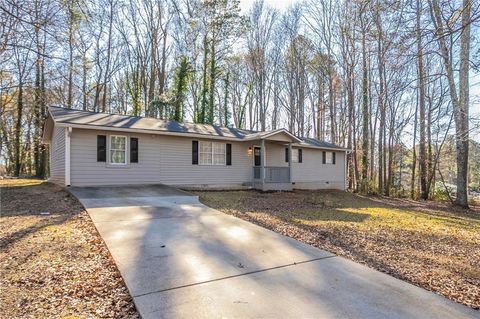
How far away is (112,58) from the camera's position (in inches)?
951

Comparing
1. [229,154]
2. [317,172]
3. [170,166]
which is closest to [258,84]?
[317,172]

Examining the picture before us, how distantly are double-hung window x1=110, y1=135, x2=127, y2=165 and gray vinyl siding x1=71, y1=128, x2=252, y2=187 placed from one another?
0.21 m

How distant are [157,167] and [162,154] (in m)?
0.62

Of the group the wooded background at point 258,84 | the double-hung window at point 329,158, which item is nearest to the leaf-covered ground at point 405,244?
the double-hung window at point 329,158

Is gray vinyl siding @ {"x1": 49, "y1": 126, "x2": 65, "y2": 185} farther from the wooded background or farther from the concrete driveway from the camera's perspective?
the wooded background

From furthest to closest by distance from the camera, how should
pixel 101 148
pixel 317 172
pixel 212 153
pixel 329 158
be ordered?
1. pixel 329 158
2. pixel 317 172
3. pixel 212 153
4. pixel 101 148

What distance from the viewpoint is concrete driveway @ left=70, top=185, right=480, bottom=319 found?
2.71 metres

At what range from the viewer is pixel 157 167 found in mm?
12445

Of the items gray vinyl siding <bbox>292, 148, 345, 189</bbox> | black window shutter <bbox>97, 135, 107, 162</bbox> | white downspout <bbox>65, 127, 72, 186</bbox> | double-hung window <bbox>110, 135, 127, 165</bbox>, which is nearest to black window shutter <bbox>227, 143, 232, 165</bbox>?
gray vinyl siding <bbox>292, 148, 345, 189</bbox>

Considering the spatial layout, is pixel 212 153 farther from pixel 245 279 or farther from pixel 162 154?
pixel 245 279

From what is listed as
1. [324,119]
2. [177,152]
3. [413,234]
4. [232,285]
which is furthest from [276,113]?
[232,285]

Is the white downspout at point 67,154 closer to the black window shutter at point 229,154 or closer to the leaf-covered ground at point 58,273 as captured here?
the leaf-covered ground at point 58,273

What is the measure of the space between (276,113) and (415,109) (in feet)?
39.6

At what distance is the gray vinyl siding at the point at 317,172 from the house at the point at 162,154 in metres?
0.07
